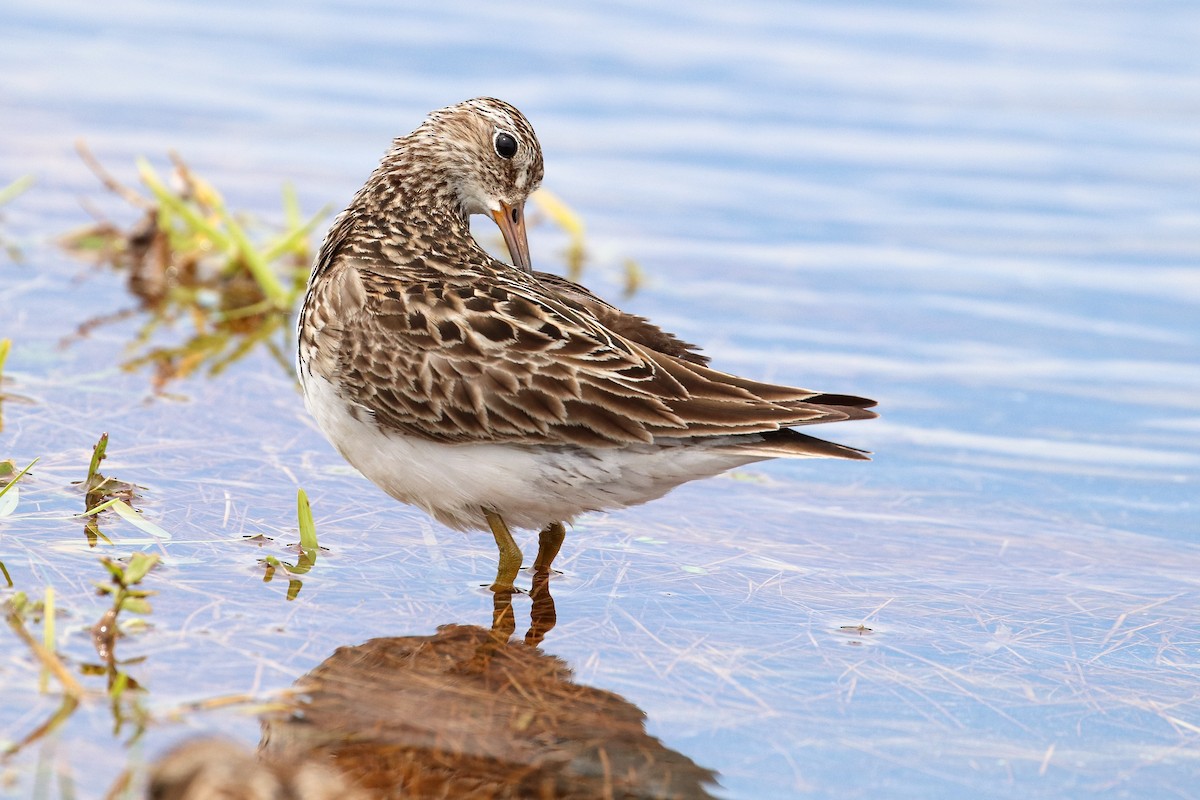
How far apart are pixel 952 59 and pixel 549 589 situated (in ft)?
36.0

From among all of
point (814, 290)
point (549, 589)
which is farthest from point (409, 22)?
point (549, 589)

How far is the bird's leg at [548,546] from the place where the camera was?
267 inches

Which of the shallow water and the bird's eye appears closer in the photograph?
the shallow water

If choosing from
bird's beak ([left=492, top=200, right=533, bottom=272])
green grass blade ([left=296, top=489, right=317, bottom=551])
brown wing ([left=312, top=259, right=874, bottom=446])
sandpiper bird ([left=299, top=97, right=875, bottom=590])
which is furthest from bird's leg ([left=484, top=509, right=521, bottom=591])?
bird's beak ([left=492, top=200, right=533, bottom=272])

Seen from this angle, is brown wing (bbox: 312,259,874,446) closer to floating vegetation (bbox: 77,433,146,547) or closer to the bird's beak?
floating vegetation (bbox: 77,433,146,547)

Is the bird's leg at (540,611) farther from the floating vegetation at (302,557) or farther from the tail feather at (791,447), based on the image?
the tail feather at (791,447)

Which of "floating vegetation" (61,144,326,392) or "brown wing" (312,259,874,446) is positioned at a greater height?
"brown wing" (312,259,874,446)

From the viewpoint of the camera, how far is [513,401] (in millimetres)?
6168

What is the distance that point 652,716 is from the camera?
5.54 m

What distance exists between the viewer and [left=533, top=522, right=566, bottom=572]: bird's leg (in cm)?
678

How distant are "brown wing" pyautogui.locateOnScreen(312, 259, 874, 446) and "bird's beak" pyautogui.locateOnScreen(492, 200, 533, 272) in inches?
45.4

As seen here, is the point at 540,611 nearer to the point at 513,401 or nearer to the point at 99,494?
the point at 513,401

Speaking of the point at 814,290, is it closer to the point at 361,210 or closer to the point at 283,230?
the point at 283,230

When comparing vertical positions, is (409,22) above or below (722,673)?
above
